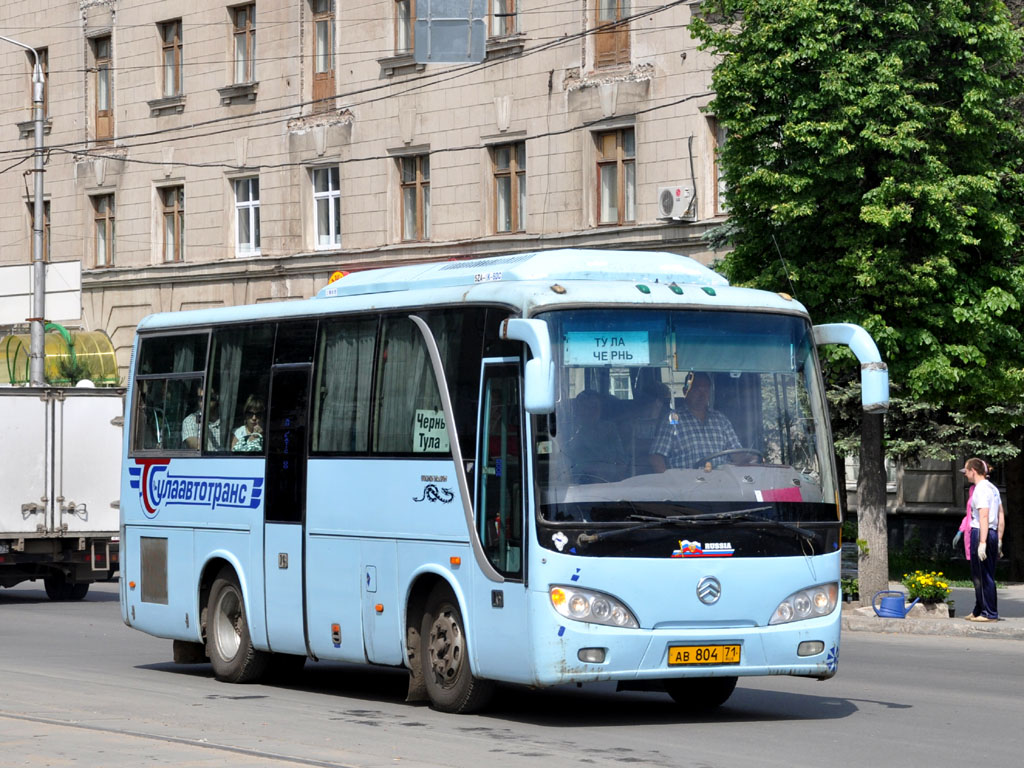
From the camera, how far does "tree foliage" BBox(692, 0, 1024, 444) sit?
20062 mm

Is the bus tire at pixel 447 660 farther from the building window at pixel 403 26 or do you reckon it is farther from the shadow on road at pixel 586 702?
the building window at pixel 403 26

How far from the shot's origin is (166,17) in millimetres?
42188

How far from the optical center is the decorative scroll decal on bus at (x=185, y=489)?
14211mm

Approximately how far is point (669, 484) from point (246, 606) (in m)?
4.30

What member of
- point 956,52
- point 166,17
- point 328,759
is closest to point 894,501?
point 956,52

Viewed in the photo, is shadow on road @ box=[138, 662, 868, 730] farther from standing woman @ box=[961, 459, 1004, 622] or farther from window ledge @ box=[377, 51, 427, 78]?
window ledge @ box=[377, 51, 427, 78]

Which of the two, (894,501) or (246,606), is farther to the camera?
(894,501)

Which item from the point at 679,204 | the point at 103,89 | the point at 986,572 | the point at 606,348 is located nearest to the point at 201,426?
the point at 606,348

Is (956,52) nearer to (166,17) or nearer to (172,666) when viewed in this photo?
(172,666)

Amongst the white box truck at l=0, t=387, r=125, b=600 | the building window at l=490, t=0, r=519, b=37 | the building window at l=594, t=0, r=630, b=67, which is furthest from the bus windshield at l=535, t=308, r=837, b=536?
the building window at l=490, t=0, r=519, b=37

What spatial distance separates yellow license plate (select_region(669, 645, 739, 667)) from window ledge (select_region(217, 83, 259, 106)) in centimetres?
3072

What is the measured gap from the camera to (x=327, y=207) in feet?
129

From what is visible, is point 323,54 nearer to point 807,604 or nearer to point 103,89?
point 103,89

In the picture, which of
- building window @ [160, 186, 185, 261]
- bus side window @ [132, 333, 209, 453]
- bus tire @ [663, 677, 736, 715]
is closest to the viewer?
bus tire @ [663, 677, 736, 715]
